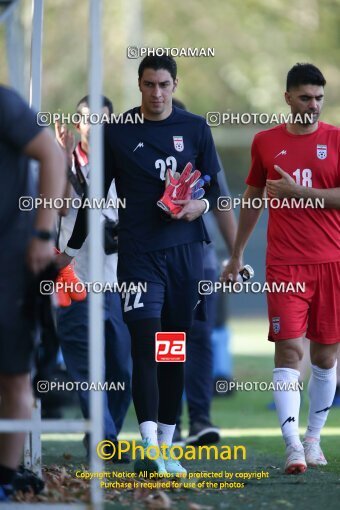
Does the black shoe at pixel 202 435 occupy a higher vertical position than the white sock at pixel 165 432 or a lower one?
lower

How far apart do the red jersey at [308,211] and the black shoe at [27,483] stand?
2.20m

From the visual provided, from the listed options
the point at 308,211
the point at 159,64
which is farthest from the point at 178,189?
the point at 308,211

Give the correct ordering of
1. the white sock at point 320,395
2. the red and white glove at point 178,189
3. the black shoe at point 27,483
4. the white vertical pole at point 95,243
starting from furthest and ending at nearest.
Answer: the white sock at point 320,395 → the red and white glove at point 178,189 → the black shoe at point 27,483 → the white vertical pole at point 95,243

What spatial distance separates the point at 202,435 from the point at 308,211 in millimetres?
2640

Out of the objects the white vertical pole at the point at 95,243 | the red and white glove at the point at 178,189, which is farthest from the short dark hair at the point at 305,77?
the white vertical pole at the point at 95,243

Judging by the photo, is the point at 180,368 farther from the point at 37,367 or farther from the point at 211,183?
the point at 37,367

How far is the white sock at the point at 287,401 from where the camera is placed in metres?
7.89

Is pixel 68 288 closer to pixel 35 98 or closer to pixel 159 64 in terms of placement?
pixel 35 98

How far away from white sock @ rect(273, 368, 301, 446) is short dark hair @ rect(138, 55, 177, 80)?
6.22ft

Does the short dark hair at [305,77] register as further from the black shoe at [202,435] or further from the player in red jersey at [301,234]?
the black shoe at [202,435]

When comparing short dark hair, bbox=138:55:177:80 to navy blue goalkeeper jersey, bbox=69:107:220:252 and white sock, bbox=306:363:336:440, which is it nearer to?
navy blue goalkeeper jersey, bbox=69:107:220:252

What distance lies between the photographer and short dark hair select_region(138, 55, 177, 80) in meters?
7.85

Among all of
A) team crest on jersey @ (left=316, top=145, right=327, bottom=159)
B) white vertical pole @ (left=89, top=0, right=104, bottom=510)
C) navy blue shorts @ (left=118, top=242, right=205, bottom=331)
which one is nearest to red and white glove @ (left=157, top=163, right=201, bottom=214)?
navy blue shorts @ (left=118, top=242, right=205, bottom=331)

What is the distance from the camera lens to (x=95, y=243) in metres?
5.87
